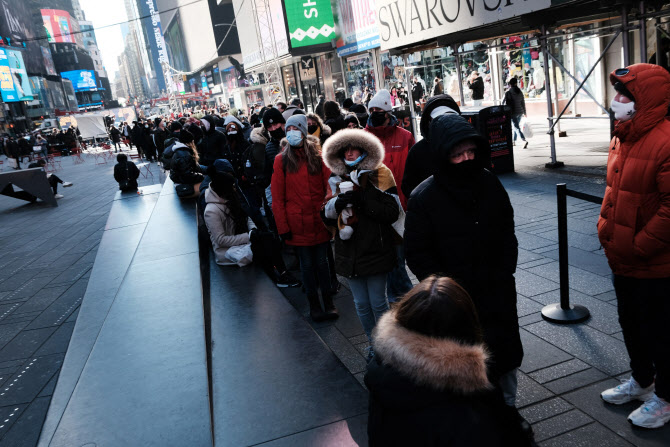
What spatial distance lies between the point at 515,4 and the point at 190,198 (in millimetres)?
6759

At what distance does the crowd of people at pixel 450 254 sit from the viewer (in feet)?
5.34

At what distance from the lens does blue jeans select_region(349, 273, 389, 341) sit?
13.5ft

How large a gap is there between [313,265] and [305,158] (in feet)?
3.53

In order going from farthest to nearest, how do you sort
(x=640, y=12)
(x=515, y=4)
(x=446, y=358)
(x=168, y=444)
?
(x=515, y=4)
(x=640, y=12)
(x=168, y=444)
(x=446, y=358)

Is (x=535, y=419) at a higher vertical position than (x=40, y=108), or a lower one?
lower

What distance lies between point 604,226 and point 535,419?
1.28 meters

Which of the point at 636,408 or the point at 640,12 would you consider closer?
the point at 636,408

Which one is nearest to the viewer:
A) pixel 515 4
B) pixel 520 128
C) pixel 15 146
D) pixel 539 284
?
pixel 539 284

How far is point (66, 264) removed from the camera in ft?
31.4

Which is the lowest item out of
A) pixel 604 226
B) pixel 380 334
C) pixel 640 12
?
pixel 604 226

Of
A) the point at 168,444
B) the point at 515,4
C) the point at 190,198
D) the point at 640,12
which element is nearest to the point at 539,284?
the point at 168,444

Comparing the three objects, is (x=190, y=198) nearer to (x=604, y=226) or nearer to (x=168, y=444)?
(x=168, y=444)

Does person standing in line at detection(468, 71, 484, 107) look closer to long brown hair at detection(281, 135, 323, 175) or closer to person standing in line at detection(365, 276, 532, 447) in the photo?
long brown hair at detection(281, 135, 323, 175)

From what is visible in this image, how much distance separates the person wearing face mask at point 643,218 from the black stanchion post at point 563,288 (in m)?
1.10
